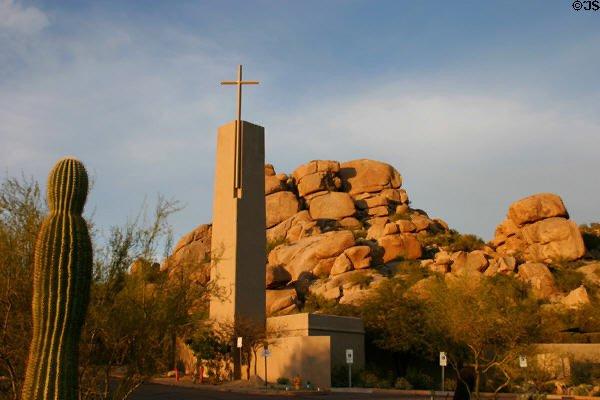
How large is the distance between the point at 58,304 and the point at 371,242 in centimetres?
6366

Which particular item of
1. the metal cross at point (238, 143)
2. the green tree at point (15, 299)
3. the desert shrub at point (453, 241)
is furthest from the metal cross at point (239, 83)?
the desert shrub at point (453, 241)

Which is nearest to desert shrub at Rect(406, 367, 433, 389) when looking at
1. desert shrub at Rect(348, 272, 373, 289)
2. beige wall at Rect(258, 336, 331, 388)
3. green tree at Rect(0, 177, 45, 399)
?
beige wall at Rect(258, 336, 331, 388)

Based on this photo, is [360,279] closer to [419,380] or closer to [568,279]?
[568,279]

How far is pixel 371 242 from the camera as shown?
238 feet

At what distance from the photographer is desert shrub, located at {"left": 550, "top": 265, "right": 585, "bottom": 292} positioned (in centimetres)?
5872

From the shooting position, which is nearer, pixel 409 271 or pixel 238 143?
pixel 238 143

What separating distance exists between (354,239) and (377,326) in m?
28.2

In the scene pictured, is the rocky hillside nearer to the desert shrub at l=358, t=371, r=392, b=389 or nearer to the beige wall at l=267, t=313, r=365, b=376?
the beige wall at l=267, t=313, r=365, b=376

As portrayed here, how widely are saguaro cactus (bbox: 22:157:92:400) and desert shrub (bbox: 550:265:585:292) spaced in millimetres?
54558

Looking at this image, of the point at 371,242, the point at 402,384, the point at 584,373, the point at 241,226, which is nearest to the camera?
the point at 402,384

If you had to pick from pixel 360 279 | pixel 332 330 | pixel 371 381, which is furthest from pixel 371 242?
pixel 371 381

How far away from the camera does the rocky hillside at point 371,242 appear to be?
60844 millimetres

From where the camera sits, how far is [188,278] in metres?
13.5

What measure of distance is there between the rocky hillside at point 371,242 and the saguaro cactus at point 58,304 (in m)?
37.4
